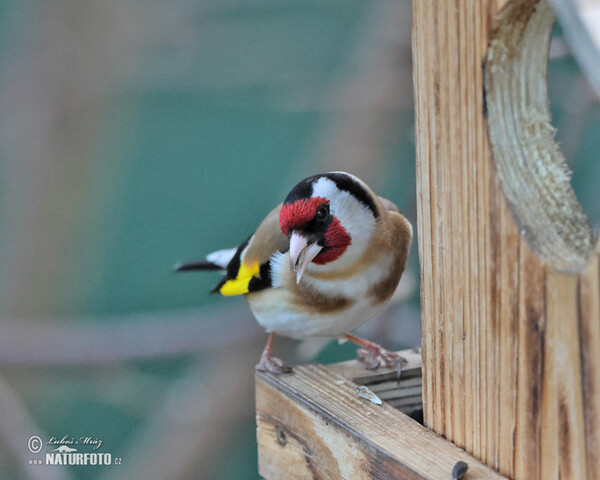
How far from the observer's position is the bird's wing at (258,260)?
247 cm

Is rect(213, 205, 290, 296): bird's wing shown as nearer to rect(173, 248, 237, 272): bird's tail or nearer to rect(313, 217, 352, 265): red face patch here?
rect(313, 217, 352, 265): red face patch

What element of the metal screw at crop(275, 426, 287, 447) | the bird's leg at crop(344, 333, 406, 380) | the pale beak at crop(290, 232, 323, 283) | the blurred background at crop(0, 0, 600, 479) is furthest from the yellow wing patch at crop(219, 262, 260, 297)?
the blurred background at crop(0, 0, 600, 479)

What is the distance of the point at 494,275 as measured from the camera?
1378 millimetres

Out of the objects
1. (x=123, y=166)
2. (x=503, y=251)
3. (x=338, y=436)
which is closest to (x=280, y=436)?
(x=338, y=436)

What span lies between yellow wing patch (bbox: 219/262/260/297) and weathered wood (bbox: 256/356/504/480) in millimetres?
503

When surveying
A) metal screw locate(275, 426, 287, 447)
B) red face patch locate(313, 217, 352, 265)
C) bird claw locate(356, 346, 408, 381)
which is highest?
red face patch locate(313, 217, 352, 265)

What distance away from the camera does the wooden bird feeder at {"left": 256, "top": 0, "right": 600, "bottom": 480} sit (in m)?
1.25

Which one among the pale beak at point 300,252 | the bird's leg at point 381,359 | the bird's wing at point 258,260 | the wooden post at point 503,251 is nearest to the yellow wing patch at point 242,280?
the bird's wing at point 258,260

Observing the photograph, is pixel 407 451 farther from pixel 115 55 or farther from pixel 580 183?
pixel 580 183

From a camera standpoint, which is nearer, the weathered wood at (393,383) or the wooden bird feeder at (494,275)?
the wooden bird feeder at (494,275)

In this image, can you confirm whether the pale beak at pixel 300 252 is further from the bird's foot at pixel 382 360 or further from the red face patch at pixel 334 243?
the bird's foot at pixel 382 360

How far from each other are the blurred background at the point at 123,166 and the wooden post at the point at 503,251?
6.04 ft

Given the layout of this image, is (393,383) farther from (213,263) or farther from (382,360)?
(213,263)

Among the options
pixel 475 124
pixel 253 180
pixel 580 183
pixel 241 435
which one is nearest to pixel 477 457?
pixel 475 124
